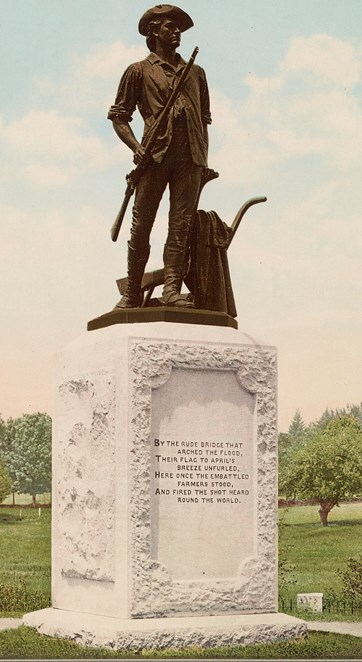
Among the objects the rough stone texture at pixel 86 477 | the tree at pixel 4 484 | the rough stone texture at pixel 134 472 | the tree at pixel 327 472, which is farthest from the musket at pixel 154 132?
the tree at pixel 327 472

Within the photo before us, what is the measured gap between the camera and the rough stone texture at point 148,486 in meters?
9.91

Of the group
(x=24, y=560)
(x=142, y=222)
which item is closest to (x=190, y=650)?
(x=142, y=222)

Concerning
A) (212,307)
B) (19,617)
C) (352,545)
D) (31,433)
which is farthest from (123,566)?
(31,433)

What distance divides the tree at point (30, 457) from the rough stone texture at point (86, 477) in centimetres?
2319

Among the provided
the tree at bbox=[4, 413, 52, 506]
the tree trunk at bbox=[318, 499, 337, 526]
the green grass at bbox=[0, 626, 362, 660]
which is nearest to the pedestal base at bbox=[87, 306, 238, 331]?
the green grass at bbox=[0, 626, 362, 660]

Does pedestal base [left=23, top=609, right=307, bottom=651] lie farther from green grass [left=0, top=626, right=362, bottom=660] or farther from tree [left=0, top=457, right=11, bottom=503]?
tree [left=0, top=457, right=11, bottom=503]

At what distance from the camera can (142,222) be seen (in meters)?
11.0

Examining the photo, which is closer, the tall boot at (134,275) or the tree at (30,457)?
the tall boot at (134,275)

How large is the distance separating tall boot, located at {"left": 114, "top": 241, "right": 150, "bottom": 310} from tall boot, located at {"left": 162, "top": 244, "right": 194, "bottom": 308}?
9.0 inches

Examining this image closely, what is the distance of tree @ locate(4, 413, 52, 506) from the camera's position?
1356 inches

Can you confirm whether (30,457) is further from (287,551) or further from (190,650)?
(190,650)

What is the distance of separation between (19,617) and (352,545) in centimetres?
1953

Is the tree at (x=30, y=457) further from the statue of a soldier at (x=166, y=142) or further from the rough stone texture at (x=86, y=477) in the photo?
the statue of a soldier at (x=166, y=142)

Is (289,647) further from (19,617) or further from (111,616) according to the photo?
(19,617)
